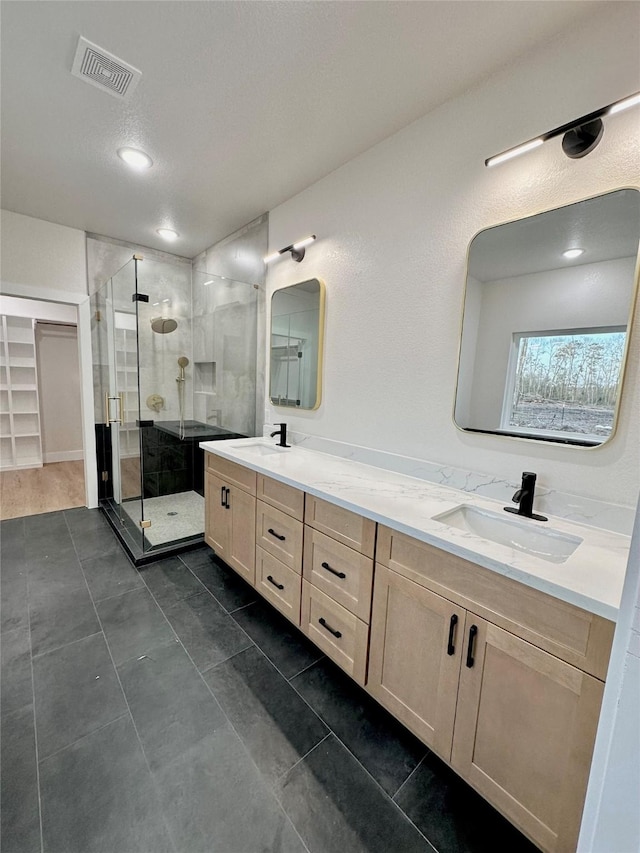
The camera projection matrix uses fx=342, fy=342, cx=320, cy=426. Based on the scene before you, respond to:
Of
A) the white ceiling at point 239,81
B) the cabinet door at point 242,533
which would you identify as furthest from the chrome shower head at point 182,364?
the cabinet door at point 242,533

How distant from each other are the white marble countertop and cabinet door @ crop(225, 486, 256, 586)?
25 cm

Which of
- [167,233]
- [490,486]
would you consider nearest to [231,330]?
[167,233]

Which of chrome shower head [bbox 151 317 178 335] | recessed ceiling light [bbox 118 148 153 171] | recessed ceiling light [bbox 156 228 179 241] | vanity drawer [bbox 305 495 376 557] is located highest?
recessed ceiling light [bbox 156 228 179 241]

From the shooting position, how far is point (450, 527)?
1182 millimetres

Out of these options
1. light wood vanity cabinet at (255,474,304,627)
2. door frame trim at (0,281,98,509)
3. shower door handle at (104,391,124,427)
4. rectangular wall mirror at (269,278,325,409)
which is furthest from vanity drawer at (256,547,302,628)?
door frame trim at (0,281,98,509)

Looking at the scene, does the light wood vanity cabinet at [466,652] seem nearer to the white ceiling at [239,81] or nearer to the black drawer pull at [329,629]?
the black drawer pull at [329,629]

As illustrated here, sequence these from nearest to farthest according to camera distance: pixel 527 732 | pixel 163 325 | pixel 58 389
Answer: pixel 527 732, pixel 163 325, pixel 58 389

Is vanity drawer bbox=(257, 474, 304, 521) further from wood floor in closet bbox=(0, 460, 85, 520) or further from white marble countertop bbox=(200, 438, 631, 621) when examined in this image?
wood floor in closet bbox=(0, 460, 85, 520)

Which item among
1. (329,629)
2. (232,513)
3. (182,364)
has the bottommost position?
(329,629)

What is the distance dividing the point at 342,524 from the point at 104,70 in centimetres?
223

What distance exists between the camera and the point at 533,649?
93 cm

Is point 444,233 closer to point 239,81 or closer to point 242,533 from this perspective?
point 239,81

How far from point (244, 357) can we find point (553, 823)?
3092mm

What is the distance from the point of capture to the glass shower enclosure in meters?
2.92
